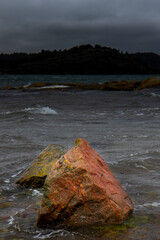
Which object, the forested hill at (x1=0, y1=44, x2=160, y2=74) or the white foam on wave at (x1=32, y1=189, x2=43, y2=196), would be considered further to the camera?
the forested hill at (x1=0, y1=44, x2=160, y2=74)

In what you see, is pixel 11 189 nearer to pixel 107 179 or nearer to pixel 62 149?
pixel 62 149

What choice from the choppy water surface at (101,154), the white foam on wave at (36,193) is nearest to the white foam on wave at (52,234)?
the choppy water surface at (101,154)

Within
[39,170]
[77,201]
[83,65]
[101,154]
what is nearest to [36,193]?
[39,170]

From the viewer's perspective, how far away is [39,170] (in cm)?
538

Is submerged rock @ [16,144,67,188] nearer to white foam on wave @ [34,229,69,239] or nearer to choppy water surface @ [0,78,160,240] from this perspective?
choppy water surface @ [0,78,160,240]

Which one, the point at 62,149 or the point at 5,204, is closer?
the point at 5,204

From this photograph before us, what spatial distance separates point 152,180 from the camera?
536 cm

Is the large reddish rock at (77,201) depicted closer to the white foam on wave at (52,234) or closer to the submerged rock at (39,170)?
the white foam on wave at (52,234)

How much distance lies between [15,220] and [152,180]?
95.2 inches

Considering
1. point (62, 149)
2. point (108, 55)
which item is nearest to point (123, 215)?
point (62, 149)

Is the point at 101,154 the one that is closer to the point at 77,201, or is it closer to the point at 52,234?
the point at 77,201

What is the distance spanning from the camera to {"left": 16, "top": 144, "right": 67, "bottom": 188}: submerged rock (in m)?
5.25

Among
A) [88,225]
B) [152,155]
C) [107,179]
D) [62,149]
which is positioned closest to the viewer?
[88,225]

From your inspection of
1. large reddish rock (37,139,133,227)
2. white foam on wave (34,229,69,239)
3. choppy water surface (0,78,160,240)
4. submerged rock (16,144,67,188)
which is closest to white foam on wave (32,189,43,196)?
choppy water surface (0,78,160,240)
